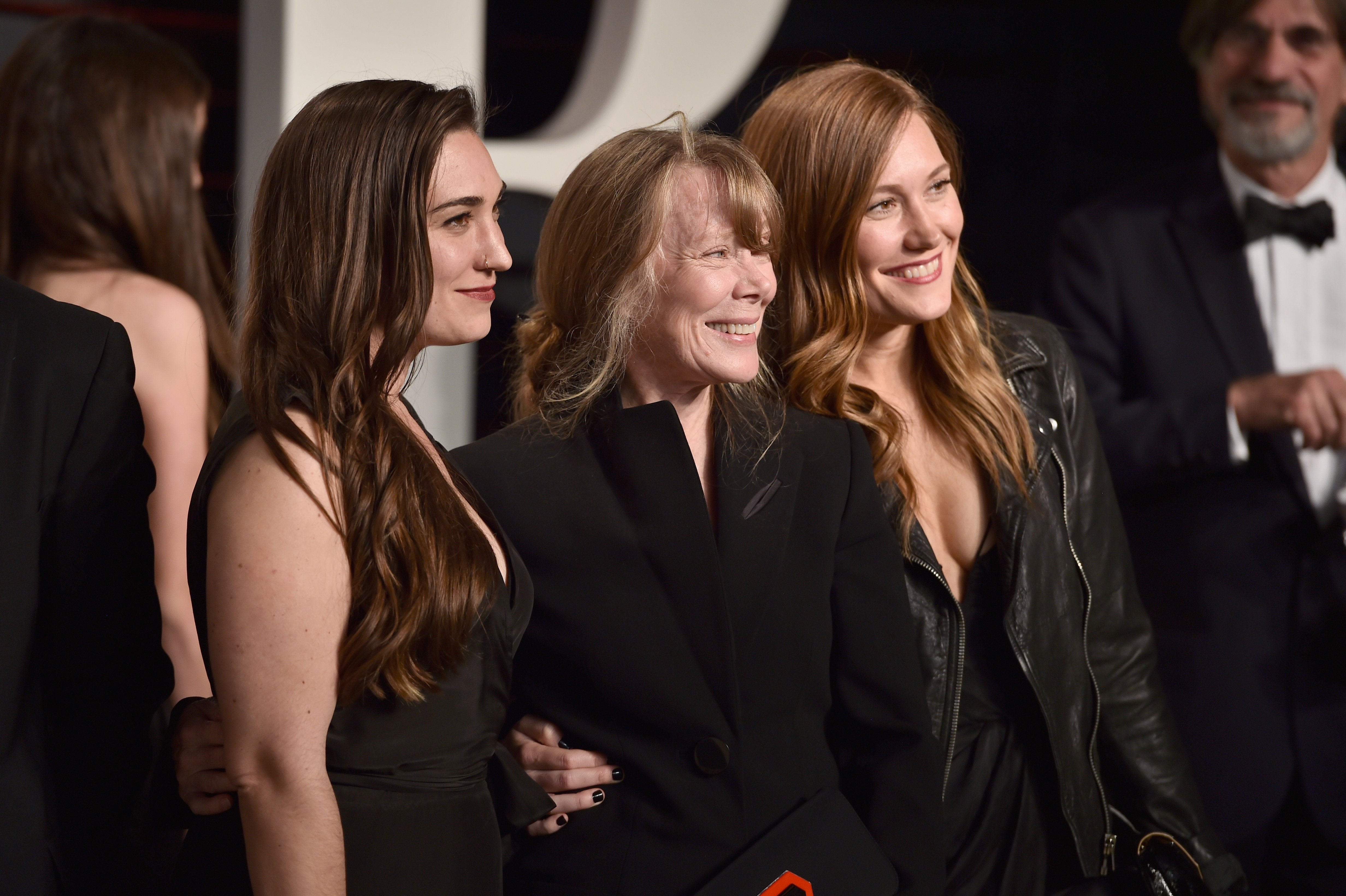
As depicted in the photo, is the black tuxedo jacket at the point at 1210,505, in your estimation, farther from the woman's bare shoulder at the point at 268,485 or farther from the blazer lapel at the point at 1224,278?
the woman's bare shoulder at the point at 268,485

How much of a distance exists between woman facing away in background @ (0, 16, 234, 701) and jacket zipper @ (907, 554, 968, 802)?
1.46m

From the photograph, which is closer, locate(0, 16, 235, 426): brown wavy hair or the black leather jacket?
the black leather jacket

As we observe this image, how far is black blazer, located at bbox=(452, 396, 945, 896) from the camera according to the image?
1718mm

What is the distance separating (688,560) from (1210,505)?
1.75 meters

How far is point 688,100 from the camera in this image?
130 inches

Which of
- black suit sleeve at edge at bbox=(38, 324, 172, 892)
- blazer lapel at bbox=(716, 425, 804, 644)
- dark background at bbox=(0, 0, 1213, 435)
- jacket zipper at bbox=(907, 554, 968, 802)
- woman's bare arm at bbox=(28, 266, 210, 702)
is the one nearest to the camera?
black suit sleeve at edge at bbox=(38, 324, 172, 892)

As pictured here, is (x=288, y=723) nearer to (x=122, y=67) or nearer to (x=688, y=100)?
(x=122, y=67)

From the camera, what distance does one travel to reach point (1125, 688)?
2213 millimetres

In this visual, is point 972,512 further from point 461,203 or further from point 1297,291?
point 1297,291

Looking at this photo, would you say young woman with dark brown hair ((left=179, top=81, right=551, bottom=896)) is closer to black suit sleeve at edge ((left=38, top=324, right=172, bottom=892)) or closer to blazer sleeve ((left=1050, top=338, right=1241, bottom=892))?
black suit sleeve at edge ((left=38, top=324, right=172, bottom=892))

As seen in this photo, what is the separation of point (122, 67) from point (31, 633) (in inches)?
63.2

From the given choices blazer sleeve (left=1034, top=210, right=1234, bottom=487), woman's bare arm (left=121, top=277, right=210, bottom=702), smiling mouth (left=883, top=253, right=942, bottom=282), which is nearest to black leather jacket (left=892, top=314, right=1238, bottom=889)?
smiling mouth (left=883, top=253, right=942, bottom=282)

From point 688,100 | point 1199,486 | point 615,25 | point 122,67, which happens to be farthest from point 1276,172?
point 122,67

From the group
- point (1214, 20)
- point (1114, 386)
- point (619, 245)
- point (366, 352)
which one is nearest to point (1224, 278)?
point (1114, 386)
